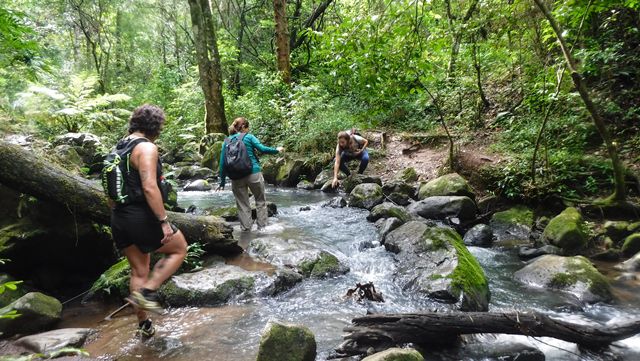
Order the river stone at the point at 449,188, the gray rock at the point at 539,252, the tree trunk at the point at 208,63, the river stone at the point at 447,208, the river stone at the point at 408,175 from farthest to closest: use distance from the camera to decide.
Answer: the tree trunk at the point at 208,63 → the river stone at the point at 408,175 → the river stone at the point at 449,188 → the river stone at the point at 447,208 → the gray rock at the point at 539,252

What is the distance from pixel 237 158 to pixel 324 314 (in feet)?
12.2

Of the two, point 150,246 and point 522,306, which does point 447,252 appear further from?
point 150,246

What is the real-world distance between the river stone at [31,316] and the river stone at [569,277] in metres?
5.86

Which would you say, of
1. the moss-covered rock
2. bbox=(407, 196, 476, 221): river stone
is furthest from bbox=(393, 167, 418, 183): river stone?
the moss-covered rock

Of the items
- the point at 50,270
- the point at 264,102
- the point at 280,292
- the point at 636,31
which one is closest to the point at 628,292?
the point at 280,292

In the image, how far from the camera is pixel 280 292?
5086 millimetres

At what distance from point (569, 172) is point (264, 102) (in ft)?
41.1

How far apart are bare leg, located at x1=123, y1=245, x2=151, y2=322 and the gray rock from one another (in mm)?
5599

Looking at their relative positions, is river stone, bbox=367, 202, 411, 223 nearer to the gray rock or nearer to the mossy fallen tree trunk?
the gray rock

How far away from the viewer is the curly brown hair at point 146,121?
148 inches

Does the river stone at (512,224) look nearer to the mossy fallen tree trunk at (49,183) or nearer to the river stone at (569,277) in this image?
the river stone at (569,277)

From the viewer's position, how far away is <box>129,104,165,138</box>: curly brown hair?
12.3ft

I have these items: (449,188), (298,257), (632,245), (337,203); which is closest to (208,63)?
(337,203)

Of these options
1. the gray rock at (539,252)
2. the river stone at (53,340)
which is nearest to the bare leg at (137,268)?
the river stone at (53,340)
